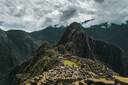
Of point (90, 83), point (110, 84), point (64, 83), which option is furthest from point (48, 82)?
point (110, 84)

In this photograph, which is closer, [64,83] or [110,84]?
[110,84]

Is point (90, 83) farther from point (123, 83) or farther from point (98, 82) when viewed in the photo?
point (123, 83)

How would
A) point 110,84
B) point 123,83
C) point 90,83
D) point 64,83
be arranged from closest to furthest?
1. point 123,83
2. point 110,84
3. point 90,83
4. point 64,83

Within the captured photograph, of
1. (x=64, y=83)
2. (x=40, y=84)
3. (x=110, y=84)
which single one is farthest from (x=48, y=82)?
(x=110, y=84)

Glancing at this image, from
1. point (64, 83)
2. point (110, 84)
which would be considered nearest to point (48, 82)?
point (64, 83)

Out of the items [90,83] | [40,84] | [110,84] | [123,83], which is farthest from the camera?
[40,84]

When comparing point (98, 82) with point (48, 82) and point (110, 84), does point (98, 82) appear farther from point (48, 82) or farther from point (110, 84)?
point (48, 82)

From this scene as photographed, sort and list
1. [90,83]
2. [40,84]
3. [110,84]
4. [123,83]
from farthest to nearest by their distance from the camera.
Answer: [40,84], [90,83], [110,84], [123,83]

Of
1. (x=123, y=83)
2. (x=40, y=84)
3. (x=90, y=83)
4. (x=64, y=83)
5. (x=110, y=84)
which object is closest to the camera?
(x=123, y=83)

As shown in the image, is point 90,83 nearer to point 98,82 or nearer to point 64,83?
point 98,82
